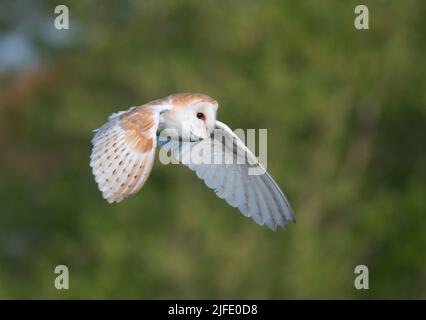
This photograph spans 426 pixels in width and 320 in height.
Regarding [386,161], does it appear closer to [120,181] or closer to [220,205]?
[220,205]

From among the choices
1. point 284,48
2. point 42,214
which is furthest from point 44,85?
point 284,48

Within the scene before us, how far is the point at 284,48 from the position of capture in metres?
17.3

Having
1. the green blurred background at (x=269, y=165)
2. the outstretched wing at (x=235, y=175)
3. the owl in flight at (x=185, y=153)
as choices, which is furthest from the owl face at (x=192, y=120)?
the green blurred background at (x=269, y=165)

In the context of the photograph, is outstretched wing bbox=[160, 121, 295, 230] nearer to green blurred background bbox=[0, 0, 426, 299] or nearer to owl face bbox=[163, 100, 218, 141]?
owl face bbox=[163, 100, 218, 141]

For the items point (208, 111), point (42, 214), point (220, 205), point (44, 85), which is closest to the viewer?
point (208, 111)

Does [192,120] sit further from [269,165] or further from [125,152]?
[269,165]

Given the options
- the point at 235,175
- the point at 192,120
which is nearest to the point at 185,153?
the point at 235,175

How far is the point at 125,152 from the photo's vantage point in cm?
583

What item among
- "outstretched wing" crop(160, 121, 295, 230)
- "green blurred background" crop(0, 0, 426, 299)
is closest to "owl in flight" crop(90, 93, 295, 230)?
"outstretched wing" crop(160, 121, 295, 230)

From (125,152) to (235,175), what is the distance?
1.39 m

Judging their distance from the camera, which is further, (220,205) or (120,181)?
(220,205)

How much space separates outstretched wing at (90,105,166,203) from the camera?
563cm

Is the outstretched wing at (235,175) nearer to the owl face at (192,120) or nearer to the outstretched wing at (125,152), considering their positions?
the owl face at (192,120)

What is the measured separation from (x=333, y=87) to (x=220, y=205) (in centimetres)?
310
